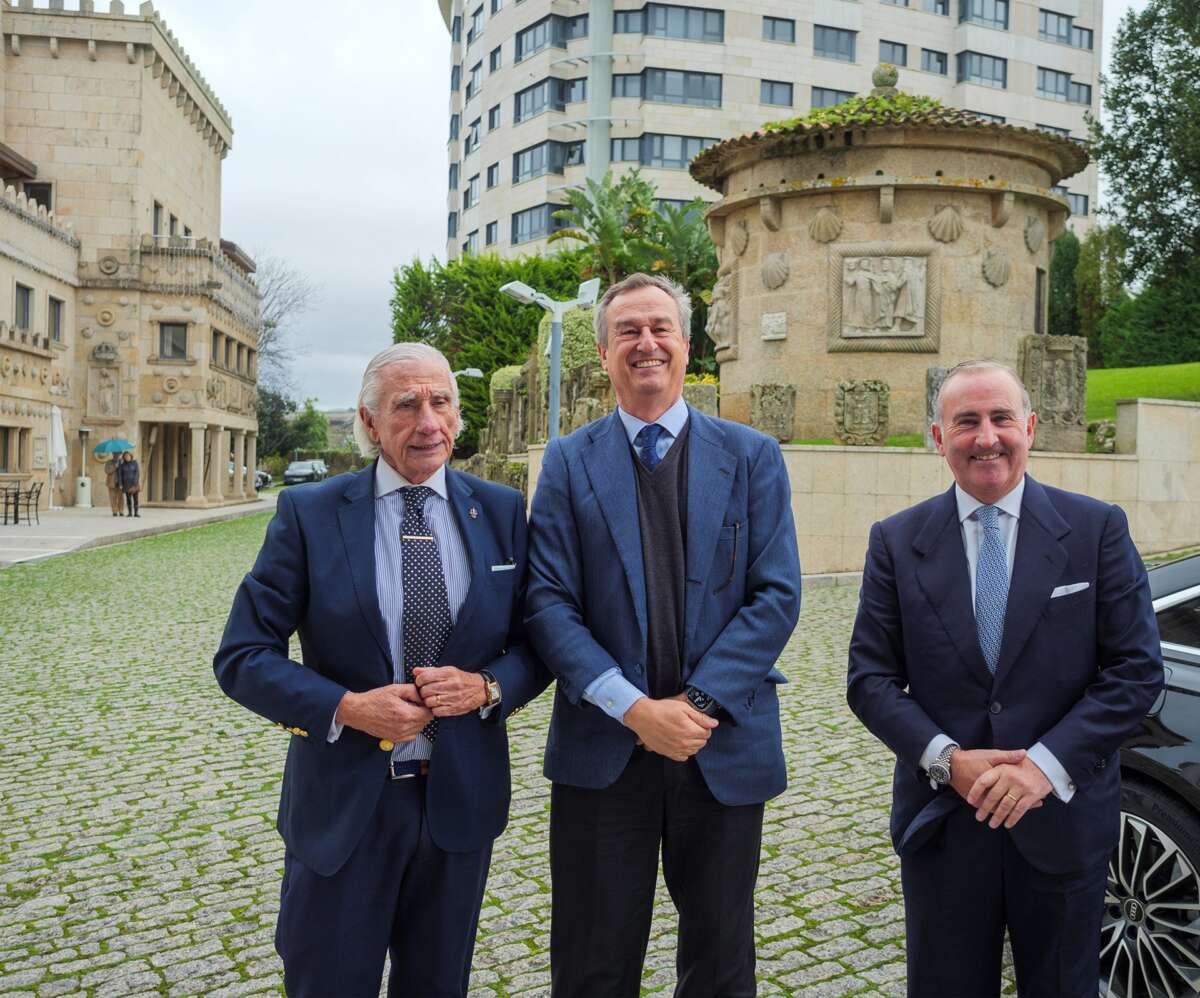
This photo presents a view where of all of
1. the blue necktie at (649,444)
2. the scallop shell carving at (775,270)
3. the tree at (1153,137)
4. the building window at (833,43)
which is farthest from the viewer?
the building window at (833,43)

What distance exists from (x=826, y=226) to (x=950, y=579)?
15.0 meters

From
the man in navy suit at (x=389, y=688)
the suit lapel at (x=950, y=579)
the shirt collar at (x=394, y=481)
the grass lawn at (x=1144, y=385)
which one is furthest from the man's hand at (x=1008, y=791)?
the grass lawn at (x=1144, y=385)

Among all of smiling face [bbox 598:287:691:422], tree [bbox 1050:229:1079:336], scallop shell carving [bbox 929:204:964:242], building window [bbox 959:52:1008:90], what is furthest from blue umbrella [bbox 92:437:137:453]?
building window [bbox 959:52:1008:90]

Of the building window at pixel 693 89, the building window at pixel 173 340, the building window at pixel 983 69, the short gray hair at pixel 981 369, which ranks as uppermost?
the building window at pixel 983 69

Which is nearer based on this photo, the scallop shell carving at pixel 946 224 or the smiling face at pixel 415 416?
the smiling face at pixel 415 416

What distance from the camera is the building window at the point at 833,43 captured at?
60688 millimetres

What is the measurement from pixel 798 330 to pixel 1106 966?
48.1 ft

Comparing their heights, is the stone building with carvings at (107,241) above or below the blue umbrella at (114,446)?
above

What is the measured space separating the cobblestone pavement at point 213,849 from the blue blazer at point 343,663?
130cm

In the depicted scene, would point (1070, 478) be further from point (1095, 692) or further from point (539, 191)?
point (539, 191)

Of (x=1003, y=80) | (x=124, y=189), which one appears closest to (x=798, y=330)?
(x=124, y=189)

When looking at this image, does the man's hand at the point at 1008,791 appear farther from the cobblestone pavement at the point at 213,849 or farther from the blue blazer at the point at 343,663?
the cobblestone pavement at the point at 213,849

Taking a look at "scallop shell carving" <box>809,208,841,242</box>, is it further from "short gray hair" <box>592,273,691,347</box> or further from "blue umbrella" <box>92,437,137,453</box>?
"blue umbrella" <box>92,437,137,453</box>

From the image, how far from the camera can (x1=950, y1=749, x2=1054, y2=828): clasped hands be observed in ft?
9.20
